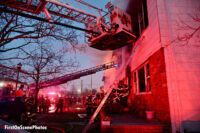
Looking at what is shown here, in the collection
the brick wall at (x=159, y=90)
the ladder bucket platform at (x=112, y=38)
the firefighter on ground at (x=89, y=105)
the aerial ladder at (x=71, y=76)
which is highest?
the ladder bucket platform at (x=112, y=38)

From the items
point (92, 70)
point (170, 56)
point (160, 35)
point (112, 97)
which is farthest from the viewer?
point (92, 70)

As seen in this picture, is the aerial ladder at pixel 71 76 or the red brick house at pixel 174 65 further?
the aerial ladder at pixel 71 76

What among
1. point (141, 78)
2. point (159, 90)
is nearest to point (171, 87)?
point (159, 90)

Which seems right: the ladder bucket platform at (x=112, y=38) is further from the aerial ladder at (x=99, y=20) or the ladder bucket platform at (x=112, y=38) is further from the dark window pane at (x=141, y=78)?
the dark window pane at (x=141, y=78)

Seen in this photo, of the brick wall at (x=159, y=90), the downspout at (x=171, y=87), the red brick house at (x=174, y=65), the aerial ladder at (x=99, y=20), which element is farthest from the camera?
the aerial ladder at (x=99, y=20)

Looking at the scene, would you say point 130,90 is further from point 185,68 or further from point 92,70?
point 92,70

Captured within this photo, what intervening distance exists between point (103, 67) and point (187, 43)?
1808cm

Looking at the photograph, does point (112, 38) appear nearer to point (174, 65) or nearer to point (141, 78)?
point (141, 78)

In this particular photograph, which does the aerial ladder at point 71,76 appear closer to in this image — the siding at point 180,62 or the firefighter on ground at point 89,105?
the firefighter on ground at point 89,105

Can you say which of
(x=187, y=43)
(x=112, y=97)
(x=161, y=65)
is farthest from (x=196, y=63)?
(x=112, y=97)

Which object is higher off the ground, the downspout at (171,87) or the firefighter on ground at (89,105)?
the downspout at (171,87)

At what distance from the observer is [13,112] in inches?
265

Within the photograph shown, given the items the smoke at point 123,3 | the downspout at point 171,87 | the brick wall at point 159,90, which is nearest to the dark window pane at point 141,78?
the brick wall at point 159,90

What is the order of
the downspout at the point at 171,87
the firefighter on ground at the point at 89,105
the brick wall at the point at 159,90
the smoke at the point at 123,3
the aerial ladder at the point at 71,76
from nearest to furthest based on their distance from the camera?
the downspout at the point at 171,87 < the brick wall at the point at 159,90 < the smoke at the point at 123,3 < the firefighter on ground at the point at 89,105 < the aerial ladder at the point at 71,76
